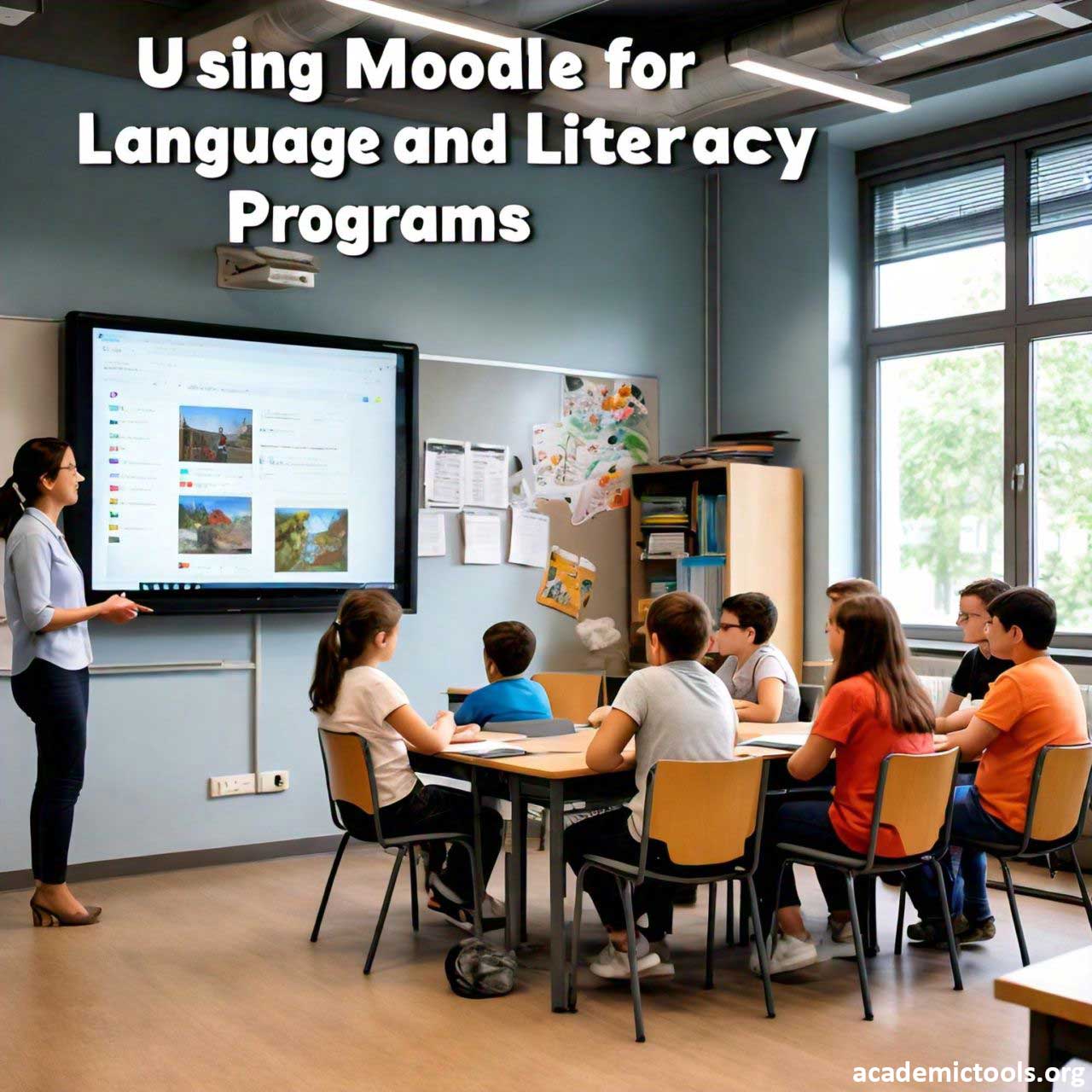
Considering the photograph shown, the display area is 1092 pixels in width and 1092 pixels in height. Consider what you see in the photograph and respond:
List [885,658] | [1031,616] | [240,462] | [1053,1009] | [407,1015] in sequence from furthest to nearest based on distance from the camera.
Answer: [240,462] < [1031,616] < [885,658] < [407,1015] < [1053,1009]

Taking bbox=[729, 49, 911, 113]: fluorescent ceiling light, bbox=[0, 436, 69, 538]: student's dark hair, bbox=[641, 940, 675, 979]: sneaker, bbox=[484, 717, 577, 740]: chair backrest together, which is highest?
bbox=[729, 49, 911, 113]: fluorescent ceiling light

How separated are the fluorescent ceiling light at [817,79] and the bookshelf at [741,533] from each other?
69.0 inches

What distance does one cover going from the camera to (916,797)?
3.63 metres

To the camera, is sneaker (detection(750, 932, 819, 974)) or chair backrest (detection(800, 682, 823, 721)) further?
chair backrest (detection(800, 682, 823, 721))

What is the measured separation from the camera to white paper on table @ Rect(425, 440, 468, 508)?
19.9 ft

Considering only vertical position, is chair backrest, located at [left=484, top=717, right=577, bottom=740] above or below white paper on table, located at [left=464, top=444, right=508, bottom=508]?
below

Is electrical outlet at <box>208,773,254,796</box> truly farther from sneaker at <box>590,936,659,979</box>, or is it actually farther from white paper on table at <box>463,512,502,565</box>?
sneaker at <box>590,936,659,979</box>

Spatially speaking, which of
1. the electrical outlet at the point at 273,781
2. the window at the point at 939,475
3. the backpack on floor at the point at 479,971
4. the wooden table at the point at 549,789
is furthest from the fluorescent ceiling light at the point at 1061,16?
the electrical outlet at the point at 273,781

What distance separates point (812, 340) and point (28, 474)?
3780 millimetres

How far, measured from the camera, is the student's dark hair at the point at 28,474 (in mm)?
4512

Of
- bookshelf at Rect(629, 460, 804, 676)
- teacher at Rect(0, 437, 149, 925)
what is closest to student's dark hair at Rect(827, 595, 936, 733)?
teacher at Rect(0, 437, 149, 925)

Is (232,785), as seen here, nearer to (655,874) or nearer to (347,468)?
(347,468)

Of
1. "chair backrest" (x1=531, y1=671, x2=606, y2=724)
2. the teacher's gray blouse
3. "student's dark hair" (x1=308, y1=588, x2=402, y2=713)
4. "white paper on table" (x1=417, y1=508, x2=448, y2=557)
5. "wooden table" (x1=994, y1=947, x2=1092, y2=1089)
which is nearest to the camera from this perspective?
"wooden table" (x1=994, y1=947, x2=1092, y2=1089)

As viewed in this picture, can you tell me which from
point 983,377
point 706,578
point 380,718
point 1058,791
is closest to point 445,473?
point 706,578
